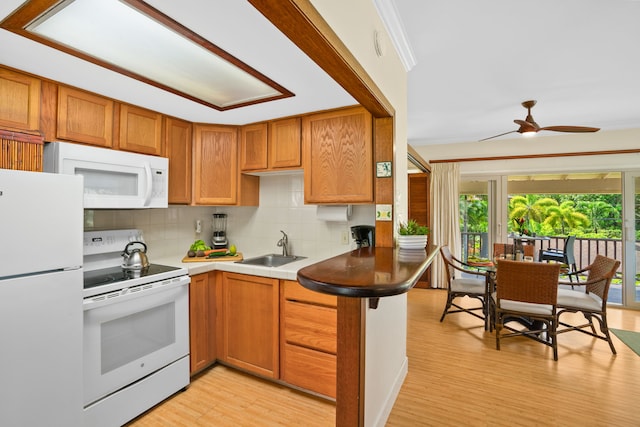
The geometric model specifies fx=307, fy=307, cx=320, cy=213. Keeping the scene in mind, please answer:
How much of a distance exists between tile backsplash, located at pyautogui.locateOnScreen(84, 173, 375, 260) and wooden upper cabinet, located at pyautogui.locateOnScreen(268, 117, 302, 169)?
338mm

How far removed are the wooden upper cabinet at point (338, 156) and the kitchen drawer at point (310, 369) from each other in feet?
3.71

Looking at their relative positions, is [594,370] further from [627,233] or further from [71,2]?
[71,2]

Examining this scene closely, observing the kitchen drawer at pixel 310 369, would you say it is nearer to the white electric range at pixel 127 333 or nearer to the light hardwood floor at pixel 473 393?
the light hardwood floor at pixel 473 393

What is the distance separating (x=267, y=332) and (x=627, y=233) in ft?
16.7

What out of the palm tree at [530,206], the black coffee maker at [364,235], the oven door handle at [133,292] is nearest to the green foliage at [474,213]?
the palm tree at [530,206]

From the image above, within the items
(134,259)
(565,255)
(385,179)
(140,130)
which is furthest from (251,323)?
(565,255)

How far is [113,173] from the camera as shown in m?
2.13

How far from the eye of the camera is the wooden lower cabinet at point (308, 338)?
2100 millimetres

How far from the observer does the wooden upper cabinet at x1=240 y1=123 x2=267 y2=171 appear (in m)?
2.77

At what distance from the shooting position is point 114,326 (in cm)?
185

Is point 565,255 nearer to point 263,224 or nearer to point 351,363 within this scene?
point 263,224

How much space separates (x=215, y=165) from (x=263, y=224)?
2.46 feet

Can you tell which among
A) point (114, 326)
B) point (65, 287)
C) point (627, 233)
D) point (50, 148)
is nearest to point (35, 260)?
point (65, 287)

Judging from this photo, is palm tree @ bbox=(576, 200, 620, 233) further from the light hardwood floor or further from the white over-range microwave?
the white over-range microwave
